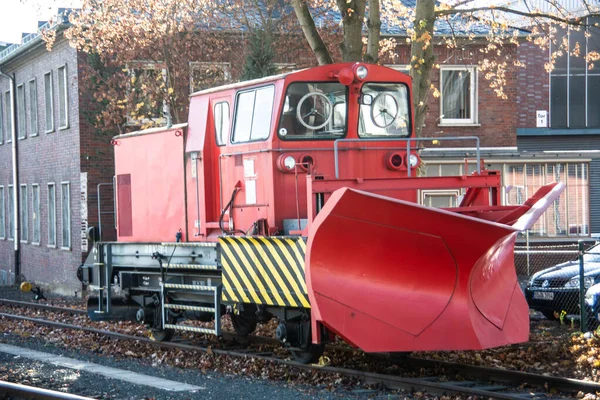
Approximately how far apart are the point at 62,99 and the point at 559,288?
1676 centimetres

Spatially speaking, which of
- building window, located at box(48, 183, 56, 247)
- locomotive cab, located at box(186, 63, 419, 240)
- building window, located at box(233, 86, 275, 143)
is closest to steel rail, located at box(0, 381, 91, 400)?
locomotive cab, located at box(186, 63, 419, 240)

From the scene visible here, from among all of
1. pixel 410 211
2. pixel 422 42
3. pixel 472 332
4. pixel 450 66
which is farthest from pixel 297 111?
pixel 450 66

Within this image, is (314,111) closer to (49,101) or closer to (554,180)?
(554,180)

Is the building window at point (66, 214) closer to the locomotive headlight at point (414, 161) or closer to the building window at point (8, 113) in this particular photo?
the building window at point (8, 113)

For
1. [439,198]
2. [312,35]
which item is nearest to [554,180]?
[439,198]

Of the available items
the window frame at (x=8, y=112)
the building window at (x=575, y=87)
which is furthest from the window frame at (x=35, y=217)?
the building window at (x=575, y=87)

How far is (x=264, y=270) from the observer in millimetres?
9852

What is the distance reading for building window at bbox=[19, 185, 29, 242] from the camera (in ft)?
99.8

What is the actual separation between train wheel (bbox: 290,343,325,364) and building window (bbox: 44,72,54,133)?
18.6m

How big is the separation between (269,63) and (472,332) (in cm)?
1111

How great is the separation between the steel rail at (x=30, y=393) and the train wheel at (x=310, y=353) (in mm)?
2622

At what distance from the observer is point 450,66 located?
26.8 m

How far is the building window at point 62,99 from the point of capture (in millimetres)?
25406

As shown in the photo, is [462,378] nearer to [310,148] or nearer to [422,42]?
[310,148]
